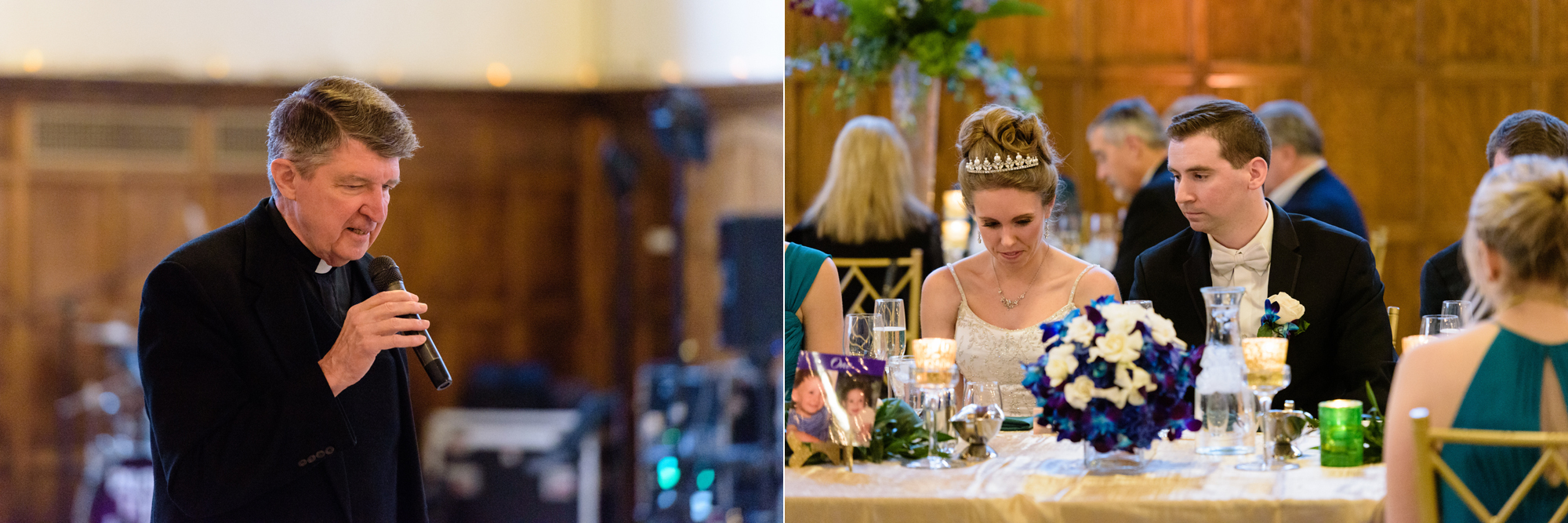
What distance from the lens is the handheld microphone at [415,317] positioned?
1562 millimetres

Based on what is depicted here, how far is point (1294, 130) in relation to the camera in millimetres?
4160

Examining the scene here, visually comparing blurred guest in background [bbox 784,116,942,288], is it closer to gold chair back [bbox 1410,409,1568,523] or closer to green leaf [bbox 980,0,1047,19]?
green leaf [bbox 980,0,1047,19]

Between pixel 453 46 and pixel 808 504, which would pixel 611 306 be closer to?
pixel 453 46

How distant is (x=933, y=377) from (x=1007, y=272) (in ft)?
2.53

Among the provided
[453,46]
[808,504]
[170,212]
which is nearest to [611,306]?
[453,46]

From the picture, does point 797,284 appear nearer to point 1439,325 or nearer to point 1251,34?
point 1439,325

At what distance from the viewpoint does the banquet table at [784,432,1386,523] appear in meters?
1.56

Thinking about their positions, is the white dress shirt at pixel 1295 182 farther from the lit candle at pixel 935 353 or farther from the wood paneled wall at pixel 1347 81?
the lit candle at pixel 935 353

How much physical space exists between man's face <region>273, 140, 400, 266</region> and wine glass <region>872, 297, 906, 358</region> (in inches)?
33.1

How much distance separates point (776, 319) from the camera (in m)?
6.62

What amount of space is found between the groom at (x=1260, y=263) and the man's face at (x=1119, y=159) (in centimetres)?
188

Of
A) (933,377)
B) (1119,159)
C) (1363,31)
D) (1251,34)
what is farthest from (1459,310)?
(1363,31)

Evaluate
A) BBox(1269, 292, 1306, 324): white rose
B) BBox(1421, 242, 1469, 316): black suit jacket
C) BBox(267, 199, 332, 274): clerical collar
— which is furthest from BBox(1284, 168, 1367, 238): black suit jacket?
BBox(267, 199, 332, 274): clerical collar

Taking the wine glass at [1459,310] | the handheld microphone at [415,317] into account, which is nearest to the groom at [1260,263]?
the wine glass at [1459,310]
